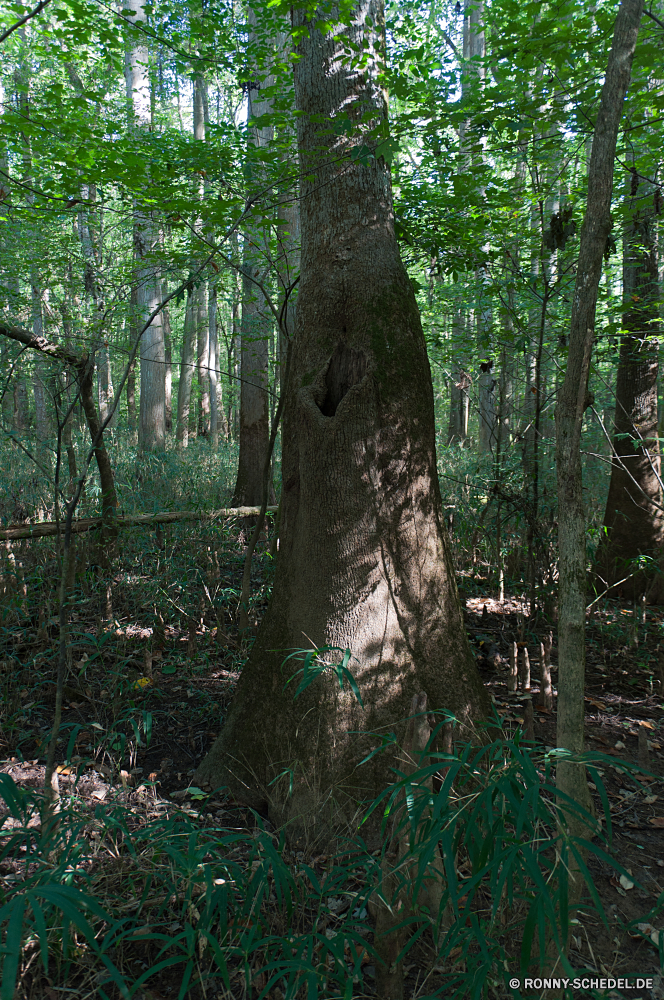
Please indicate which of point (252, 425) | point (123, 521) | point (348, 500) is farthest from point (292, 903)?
point (252, 425)

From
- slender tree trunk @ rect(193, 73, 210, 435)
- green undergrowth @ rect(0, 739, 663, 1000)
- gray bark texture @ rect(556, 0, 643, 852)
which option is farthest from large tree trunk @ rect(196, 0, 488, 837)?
slender tree trunk @ rect(193, 73, 210, 435)

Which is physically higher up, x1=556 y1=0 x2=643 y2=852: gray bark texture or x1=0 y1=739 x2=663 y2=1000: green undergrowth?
x1=556 y1=0 x2=643 y2=852: gray bark texture

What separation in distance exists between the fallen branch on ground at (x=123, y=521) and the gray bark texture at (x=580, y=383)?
356 cm

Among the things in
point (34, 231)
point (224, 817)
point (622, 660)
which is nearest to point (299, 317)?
point (224, 817)

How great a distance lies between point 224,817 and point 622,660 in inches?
127

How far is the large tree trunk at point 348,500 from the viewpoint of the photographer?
275 centimetres

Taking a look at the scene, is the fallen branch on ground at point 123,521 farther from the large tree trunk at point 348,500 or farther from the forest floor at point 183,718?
the large tree trunk at point 348,500

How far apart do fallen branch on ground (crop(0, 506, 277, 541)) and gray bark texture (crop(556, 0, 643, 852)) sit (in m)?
3.56

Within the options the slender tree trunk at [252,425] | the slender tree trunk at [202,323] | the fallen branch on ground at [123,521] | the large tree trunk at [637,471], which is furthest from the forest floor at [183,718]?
the slender tree trunk at [202,323]

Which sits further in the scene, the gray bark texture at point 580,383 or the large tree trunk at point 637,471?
the large tree trunk at point 637,471

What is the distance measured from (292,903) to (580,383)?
6.64 feet

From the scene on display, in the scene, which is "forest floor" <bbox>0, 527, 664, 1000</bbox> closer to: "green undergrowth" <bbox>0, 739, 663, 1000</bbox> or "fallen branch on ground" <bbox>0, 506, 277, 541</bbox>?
"green undergrowth" <bbox>0, 739, 663, 1000</bbox>

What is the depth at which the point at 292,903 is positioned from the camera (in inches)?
75.2

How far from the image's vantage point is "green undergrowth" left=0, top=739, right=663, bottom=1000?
135 cm
